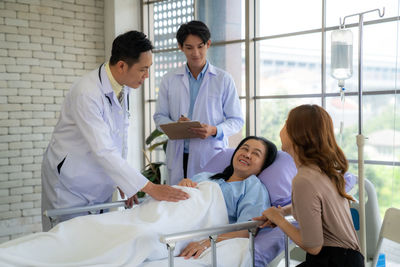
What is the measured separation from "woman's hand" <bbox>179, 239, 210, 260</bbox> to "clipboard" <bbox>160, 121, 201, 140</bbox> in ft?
2.99

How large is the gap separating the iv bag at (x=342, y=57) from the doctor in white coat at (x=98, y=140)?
3.19ft

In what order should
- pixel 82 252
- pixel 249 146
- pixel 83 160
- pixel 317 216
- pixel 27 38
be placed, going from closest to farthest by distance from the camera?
pixel 317 216, pixel 82 252, pixel 83 160, pixel 249 146, pixel 27 38

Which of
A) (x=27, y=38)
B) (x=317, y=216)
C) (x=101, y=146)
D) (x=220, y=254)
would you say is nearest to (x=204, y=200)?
(x=220, y=254)

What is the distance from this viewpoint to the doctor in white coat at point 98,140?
101 inches

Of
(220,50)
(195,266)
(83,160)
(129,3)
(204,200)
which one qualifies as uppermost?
(129,3)

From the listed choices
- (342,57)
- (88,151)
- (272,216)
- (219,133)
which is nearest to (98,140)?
(88,151)

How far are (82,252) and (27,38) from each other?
3371mm

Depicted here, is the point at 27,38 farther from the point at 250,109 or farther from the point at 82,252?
the point at 82,252

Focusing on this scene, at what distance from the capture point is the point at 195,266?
87.9 inches

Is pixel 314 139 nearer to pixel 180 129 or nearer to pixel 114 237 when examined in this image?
pixel 114 237

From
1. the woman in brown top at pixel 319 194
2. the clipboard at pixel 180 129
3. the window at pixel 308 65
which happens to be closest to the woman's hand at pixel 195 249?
the woman in brown top at pixel 319 194

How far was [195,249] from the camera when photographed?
241cm

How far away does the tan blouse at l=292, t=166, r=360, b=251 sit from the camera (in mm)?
1877

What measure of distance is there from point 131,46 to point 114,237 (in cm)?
100
